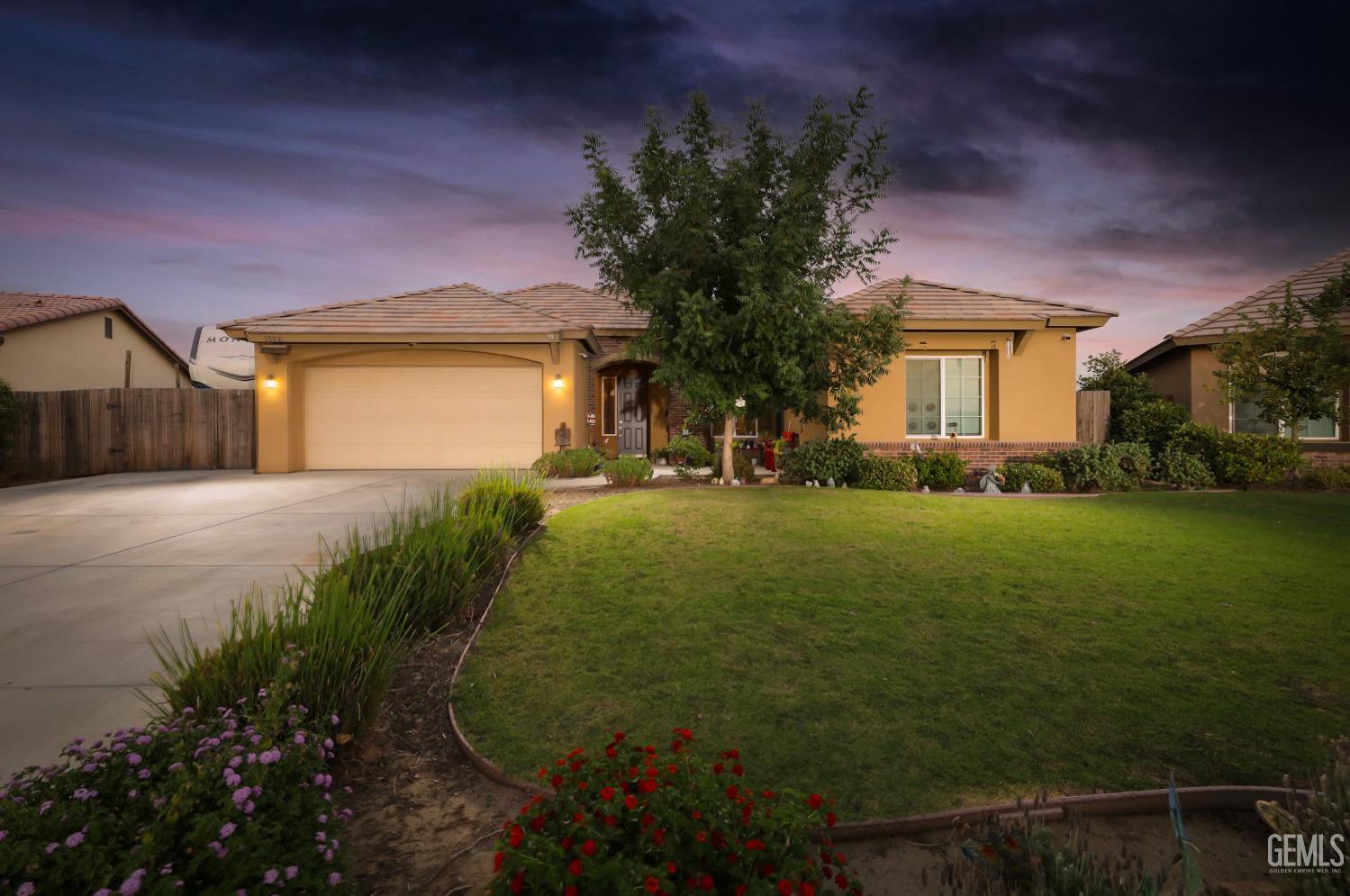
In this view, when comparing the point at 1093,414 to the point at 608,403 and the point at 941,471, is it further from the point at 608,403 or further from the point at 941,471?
the point at 608,403

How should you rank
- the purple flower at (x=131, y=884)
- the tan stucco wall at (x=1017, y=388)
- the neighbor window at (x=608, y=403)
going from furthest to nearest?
1. the neighbor window at (x=608, y=403)
2. the tan stucco wall at (x=1017, y=388)
3. the purple flower at (x=131, y=884)

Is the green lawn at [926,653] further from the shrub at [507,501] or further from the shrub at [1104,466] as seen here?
the shrub at [1104,466]

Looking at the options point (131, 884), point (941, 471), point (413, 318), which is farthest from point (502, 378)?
point (131, 884)

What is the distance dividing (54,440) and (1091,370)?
90.8 feet

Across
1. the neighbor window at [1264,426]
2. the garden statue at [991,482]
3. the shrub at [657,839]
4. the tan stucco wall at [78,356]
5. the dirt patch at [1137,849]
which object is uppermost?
the tan stucco wall at [78,356]

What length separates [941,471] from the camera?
12.2 m

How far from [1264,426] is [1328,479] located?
276 cm

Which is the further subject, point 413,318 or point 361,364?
point 361,364

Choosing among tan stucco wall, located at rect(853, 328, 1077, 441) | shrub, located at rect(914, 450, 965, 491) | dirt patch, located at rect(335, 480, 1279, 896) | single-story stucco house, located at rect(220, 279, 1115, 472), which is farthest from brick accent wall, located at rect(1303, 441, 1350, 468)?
dirt patch, located at rect(335, 480, 1279, 896)

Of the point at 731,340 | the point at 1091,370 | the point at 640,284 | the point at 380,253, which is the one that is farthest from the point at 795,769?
the point at 1091,370

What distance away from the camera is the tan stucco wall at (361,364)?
589 inches

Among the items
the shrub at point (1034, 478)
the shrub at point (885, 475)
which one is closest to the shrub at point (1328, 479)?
the shrub at point (1034, 478)

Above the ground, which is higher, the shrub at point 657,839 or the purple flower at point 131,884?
the purple flower at point 131,884

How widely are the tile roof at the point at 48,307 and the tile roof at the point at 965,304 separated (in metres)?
20.5
